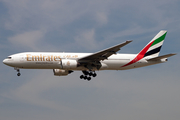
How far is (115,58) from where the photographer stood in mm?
38125

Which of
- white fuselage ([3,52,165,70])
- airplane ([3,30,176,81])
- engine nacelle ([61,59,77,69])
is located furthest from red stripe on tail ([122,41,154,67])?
engine nacelle ([61,59,77,69])

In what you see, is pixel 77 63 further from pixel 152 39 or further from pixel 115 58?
pixel 152 39

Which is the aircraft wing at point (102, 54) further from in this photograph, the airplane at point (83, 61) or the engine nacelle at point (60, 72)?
the engine nacelle at point (60, 72)

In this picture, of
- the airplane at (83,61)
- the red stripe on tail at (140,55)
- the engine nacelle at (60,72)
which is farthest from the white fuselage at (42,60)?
the engine nacelle at (60,72)

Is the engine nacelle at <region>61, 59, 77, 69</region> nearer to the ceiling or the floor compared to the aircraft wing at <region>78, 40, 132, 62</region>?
nearer to the floor

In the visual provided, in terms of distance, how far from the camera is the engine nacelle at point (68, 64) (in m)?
35.1

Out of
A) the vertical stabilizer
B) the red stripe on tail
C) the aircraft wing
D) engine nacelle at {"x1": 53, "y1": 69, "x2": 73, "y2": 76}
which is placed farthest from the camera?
the vertical stabilizer

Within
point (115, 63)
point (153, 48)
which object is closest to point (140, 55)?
point (153, 48)

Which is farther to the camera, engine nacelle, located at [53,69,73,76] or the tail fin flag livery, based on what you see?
engine nacelle, located at [53,69,73,76]

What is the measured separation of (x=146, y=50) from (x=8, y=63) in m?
19.2

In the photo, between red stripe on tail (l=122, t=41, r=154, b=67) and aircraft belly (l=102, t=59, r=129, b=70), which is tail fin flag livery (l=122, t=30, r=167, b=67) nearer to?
red stripe on tail (l=122, t=41, r=154, b=67)

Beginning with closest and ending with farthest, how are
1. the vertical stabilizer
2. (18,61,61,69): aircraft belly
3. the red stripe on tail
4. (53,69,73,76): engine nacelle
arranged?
(18,61,61,69): aircraft belly, the red stripe on tail, (53,69,73,76): engine nacelle, the vertical stabilizer

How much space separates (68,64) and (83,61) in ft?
6.82

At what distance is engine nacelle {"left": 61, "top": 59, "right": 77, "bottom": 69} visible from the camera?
35.1 meters
